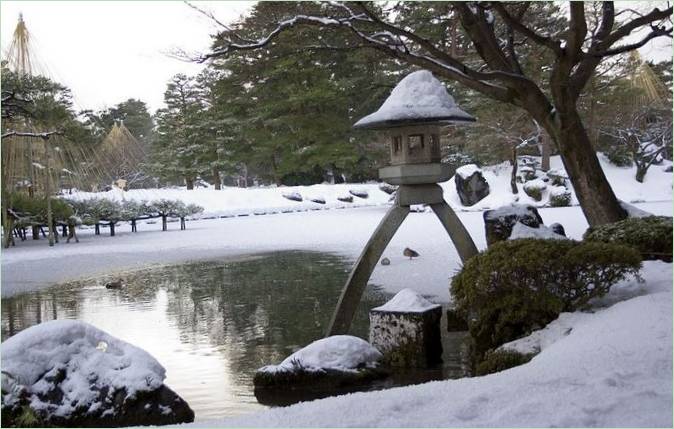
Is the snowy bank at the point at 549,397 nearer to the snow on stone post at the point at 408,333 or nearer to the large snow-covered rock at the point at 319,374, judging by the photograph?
the large snow-covered rock at the point at 319,374

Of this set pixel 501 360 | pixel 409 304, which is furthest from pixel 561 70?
pixel 501 360

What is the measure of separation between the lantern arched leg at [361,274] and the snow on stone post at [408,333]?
24.0 inches

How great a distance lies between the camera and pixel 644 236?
273 inches

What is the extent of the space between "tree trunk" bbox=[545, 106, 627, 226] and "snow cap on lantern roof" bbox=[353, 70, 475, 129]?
2.62m

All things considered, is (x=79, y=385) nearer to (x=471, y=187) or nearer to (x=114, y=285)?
(x=114, y=285)

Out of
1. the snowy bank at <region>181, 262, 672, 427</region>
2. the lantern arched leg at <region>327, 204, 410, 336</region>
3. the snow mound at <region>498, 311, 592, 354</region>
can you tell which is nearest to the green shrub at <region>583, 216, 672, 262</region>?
the snow mound at <region>498, 311, 592, 354</region>

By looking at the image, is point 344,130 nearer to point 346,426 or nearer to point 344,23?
point 344,23

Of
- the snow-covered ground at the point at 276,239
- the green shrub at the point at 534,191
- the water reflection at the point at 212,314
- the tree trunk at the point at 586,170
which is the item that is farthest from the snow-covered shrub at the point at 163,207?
the tree trunk at the point at 586,170

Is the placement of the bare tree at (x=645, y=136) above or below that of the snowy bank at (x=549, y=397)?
above

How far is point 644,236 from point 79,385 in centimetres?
627

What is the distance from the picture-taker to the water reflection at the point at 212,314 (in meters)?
5.41

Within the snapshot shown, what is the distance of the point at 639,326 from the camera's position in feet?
13.7

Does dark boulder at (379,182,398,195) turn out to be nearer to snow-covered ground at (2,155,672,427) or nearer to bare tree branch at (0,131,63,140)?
bare tree branch at (0,131,63,140)

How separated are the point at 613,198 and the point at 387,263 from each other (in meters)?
4.45
